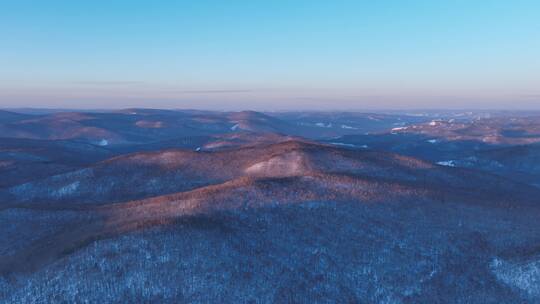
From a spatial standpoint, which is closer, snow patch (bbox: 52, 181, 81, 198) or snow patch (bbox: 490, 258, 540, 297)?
snow patch (bbox: 490, 258, 540, 297)

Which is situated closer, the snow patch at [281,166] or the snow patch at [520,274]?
the snow patch at [520,274]

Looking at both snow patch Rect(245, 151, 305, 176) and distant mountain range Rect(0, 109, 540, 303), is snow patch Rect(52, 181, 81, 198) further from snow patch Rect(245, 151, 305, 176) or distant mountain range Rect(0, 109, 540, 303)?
snow patch Rect(245, 151, 305, 176)

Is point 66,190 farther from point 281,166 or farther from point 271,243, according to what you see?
point 271,243

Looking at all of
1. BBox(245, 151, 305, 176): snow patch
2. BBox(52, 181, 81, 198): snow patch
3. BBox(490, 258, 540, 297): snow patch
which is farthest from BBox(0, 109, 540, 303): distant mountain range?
BBox(245, 151, 305, 176): snow patch

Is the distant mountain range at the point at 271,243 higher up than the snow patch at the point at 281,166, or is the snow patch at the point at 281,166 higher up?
the snow patch at the point at 281,166

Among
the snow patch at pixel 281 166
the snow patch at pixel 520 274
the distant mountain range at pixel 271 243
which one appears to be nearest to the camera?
the distant mountain range at pixel 271 243

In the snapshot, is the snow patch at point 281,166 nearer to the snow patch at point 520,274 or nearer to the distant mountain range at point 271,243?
the distant mountain range at point 271,243

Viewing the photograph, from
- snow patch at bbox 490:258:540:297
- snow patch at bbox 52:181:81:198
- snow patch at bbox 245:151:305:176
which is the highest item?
snow patch at bbox 245:151:305:176

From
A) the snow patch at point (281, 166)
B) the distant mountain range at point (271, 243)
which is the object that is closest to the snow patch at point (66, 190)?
the distant mountain range at point (271, 243)

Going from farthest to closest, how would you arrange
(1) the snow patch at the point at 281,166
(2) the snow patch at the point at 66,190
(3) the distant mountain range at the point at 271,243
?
(1) the snow patch at the point at 281,166 → (2) the snow patch at the point at 66,190 → (3) the distant mountain range at the point at 271,243

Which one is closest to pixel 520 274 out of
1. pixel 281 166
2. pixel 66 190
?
pixel 281 166

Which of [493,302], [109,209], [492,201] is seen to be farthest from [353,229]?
→ [109,209]

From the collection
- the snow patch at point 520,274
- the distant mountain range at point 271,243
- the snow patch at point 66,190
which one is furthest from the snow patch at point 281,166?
the snow patch at point 520,274

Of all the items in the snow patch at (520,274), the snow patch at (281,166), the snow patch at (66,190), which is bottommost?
the snow patch at (520,274)
